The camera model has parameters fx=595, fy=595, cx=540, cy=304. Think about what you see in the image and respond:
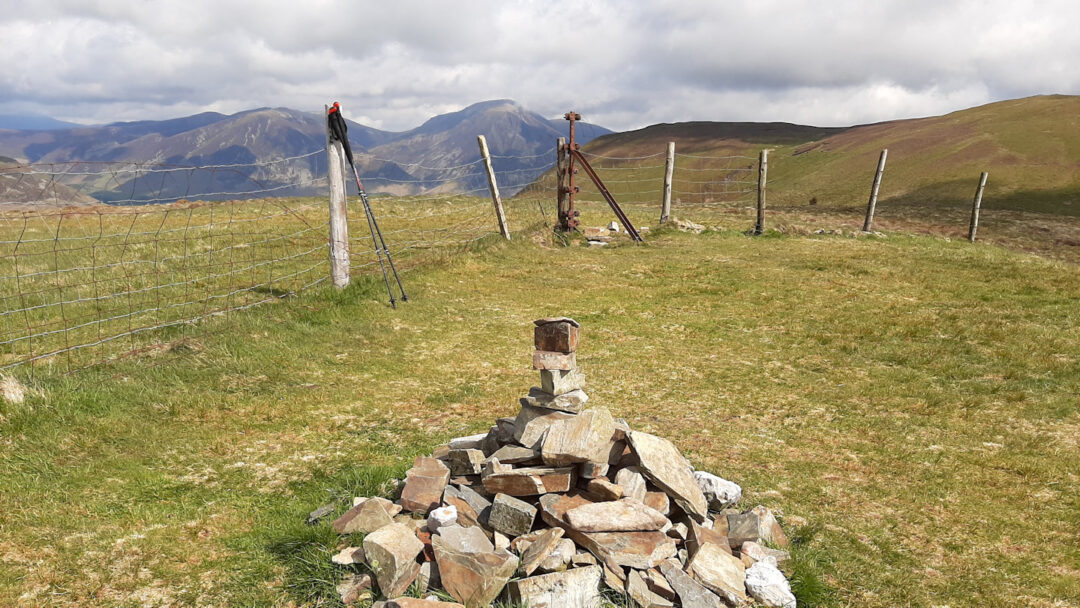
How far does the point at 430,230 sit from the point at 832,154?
99.8 meters

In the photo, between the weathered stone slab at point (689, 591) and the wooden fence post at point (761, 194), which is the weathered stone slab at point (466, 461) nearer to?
the weathered stone slab at point (689, 591)

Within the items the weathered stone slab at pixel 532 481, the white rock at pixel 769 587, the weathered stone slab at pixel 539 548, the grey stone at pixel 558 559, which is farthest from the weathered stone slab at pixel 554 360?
the white rock at pixel 769 587

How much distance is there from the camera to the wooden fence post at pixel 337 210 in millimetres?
11703

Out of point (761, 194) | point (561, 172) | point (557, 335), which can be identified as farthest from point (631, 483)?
point (761, 194)

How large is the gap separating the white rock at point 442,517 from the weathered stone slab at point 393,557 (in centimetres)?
22

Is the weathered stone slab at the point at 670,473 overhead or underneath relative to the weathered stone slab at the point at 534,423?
underneath

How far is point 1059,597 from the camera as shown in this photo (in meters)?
4.41

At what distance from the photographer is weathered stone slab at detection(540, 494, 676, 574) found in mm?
4266

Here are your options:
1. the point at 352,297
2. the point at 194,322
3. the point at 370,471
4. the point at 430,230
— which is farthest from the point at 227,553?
the point at 430,230

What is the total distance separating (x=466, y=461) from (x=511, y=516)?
2.85 feet

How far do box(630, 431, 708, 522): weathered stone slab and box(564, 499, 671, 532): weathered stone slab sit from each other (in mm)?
306

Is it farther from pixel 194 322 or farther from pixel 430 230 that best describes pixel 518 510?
pixel 430 230

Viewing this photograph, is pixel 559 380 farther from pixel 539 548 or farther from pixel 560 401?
pixel 539 548

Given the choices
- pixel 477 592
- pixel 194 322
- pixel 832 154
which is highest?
pixel 832 154
